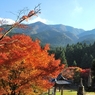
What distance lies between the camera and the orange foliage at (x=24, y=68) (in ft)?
73.2

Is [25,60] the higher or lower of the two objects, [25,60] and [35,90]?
the higher

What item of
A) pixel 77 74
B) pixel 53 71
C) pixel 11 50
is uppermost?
pixel 11 50

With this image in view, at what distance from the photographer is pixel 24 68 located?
77.4 feet

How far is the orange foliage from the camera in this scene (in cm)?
2230

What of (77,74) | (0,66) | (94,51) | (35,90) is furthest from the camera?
(94,51)

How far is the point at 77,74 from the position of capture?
77.5 meters

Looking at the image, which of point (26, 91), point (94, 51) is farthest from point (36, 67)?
point (94, 51)

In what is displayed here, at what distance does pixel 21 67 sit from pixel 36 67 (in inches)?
61.6

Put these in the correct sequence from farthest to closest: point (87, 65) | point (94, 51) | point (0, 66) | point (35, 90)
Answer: point (94, 51), point (87, 65), point (35, 90), point (0, 66)

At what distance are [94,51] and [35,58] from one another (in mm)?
86733

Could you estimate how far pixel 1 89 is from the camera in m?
22.9

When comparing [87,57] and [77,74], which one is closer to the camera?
[77,74]

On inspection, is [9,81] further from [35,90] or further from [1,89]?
[35,90]

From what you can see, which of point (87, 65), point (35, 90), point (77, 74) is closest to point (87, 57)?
point (87, 65)
